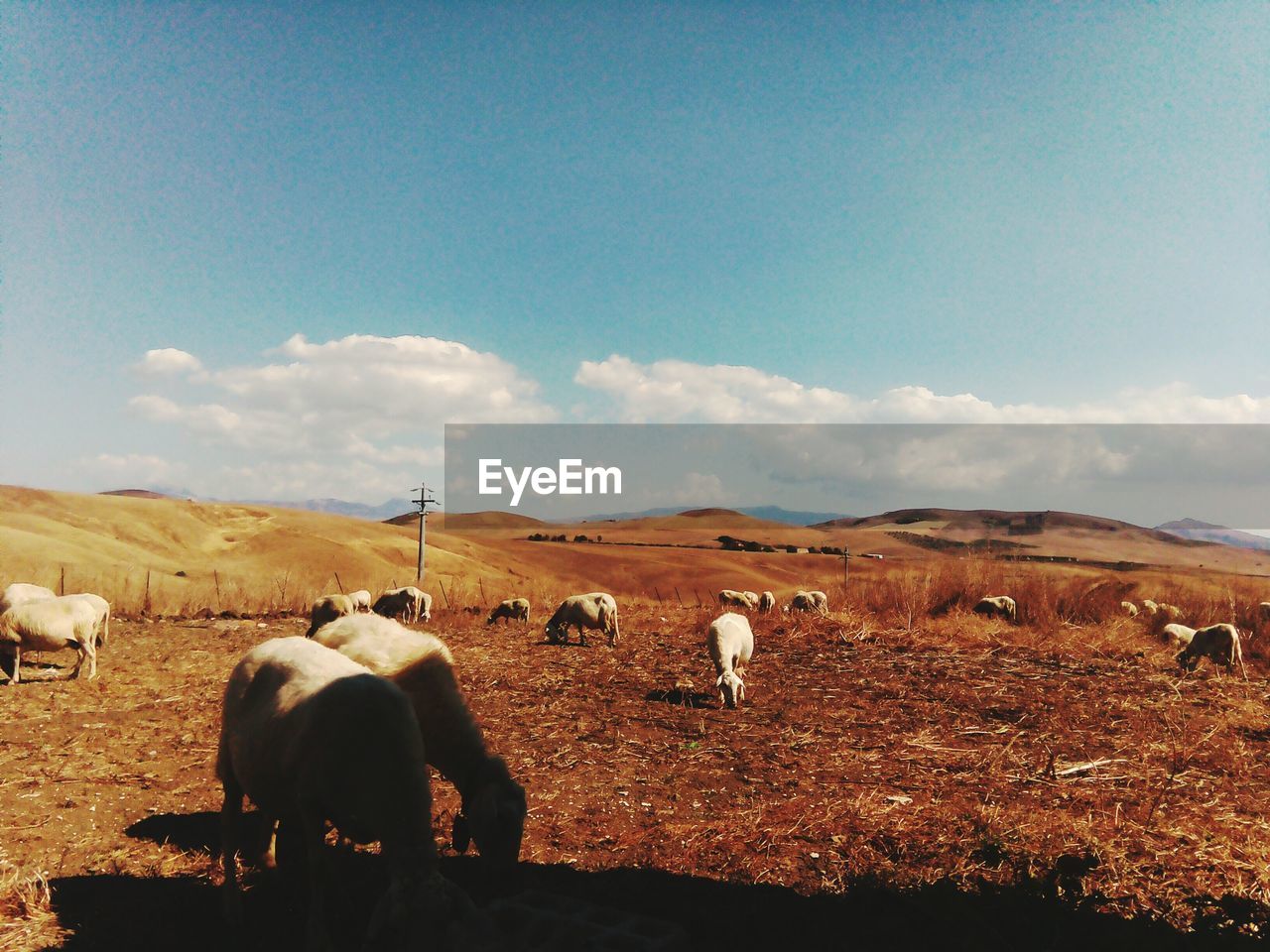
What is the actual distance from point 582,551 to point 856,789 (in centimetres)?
7666

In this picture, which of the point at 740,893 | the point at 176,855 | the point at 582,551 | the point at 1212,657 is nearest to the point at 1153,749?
the point at 740,893

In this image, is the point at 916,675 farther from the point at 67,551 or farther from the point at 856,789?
the point at 67,551

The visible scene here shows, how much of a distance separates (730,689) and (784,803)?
12.2 ft

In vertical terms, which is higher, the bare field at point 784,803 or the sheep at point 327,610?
the bare field at point 784,803

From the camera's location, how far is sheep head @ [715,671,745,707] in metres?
10.2

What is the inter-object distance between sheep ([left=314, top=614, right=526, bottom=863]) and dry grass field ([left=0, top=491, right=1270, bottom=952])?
30cm

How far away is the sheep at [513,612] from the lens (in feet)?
69.8

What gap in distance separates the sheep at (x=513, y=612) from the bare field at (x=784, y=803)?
26.5 ft

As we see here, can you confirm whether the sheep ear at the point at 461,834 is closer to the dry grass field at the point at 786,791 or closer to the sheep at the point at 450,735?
the sheep at the point at 450,735

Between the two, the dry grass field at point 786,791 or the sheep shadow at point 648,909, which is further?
the dry grass field at point 786,791

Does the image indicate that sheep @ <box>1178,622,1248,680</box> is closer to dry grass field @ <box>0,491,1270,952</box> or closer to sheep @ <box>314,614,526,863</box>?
dry grass field @ <box>0,491,1270,952</box>

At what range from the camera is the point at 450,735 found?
505 centimetres

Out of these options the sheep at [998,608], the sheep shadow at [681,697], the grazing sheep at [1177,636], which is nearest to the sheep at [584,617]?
the sheep shadow at [681,697]

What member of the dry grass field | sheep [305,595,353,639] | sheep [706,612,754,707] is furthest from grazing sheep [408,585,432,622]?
sheep [706,612,754,707]
